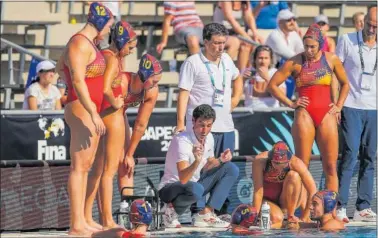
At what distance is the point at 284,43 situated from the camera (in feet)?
53.0

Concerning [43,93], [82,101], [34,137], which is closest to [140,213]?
[82,101]

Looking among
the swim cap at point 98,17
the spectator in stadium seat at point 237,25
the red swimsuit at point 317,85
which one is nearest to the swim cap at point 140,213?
the swim cap at point 98,17

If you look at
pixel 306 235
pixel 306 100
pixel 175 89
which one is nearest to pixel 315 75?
pixel 306 100

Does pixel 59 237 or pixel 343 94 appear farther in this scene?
pixel 343 94

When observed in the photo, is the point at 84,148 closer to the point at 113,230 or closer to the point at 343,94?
the point at 113,230

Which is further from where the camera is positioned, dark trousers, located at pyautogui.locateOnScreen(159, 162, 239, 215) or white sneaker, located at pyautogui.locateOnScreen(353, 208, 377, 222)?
white sneaker, located at pyautogui.locateOnScreen(353, 208, 377, 222)

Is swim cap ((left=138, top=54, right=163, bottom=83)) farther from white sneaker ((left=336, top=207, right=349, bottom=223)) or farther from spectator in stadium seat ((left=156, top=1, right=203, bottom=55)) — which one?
spectator in stadium seat ((left=156, top=1, right=203, bottom=55))

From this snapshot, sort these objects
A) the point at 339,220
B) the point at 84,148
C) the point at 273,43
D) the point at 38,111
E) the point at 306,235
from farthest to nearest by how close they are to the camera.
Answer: the point at 273,43 → the point at 38,111 → the point at 339,220 → the point at 306,235 → the point at 84,148

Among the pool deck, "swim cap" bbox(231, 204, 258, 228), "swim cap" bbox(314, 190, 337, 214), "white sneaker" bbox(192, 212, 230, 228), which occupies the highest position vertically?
"swim cap" bbox(314, 190, 337, 214)

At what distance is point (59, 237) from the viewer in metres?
10.5

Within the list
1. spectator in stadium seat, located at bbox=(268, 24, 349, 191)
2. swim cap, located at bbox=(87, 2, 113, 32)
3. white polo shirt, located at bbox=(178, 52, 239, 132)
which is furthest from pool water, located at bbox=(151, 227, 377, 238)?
swim cap, located at bbox=(87, 2, 113, 32)

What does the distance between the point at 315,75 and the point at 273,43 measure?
3.75m

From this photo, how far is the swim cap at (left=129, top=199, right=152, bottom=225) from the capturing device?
417 inches

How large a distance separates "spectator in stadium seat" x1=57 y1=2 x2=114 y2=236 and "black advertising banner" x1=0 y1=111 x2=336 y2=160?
3.19 meters
